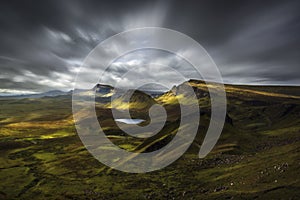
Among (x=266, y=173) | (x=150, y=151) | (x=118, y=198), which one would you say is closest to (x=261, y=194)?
(x=266, y=173)

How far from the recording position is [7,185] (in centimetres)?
6700

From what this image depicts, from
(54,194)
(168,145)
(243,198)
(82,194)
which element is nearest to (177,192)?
(243,198)

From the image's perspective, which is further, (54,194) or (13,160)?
(13,160)

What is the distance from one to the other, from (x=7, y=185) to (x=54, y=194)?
1868 centimetres

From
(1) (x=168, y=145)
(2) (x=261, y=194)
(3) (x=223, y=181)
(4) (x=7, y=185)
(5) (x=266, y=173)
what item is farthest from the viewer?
(1) (x=168, y=145)

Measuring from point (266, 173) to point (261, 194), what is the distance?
1047 cm

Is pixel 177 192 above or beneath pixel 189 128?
beneath

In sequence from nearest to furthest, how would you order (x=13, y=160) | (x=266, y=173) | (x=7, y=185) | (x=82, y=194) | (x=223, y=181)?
(x=266, y=173) → (x=223, y=181) → (x=82, y=194) → (x=7, y=185) → (x=13, y=160)

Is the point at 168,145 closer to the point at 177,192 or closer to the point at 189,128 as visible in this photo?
the point at 189,128

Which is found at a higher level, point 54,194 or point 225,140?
point 225,140

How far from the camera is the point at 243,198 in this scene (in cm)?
3581

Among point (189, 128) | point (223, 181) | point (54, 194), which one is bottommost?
point (54, 194)

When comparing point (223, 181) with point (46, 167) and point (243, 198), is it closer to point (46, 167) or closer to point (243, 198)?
point (243, 198)

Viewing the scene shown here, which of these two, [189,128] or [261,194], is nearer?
[261,194]
